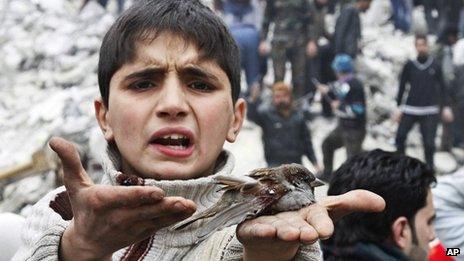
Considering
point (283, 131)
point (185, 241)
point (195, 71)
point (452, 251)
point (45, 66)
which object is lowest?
point (283, 131)

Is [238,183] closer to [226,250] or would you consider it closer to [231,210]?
[231,210]

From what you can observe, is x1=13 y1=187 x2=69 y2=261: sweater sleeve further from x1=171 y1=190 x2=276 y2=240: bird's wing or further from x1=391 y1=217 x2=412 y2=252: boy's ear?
x1=391 y1=217 x2=412 y2=252: boy's ear

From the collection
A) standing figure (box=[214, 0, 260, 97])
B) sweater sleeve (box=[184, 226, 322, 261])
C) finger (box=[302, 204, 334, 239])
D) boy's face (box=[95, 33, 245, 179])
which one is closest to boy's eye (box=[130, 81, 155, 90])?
A: boy's face (box=[95, 33, 245, 179])

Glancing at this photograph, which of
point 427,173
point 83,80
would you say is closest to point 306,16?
point 83,80

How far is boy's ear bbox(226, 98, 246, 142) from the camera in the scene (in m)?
1.28

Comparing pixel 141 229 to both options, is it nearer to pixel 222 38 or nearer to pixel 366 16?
pixel 222 38

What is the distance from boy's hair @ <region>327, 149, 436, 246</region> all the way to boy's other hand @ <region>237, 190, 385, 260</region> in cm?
94

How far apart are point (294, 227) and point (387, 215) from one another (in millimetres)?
1081

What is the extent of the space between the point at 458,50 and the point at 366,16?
29.5 inches

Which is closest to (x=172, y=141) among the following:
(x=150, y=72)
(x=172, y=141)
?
(x=172, y=141)

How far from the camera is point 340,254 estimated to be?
1.88m

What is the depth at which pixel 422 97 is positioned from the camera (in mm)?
6156

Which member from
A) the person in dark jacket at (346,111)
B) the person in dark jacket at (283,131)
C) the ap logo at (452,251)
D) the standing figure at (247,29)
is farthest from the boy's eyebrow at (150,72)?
the standing figure at (247,29)

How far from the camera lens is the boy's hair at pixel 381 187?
191 centimetres
